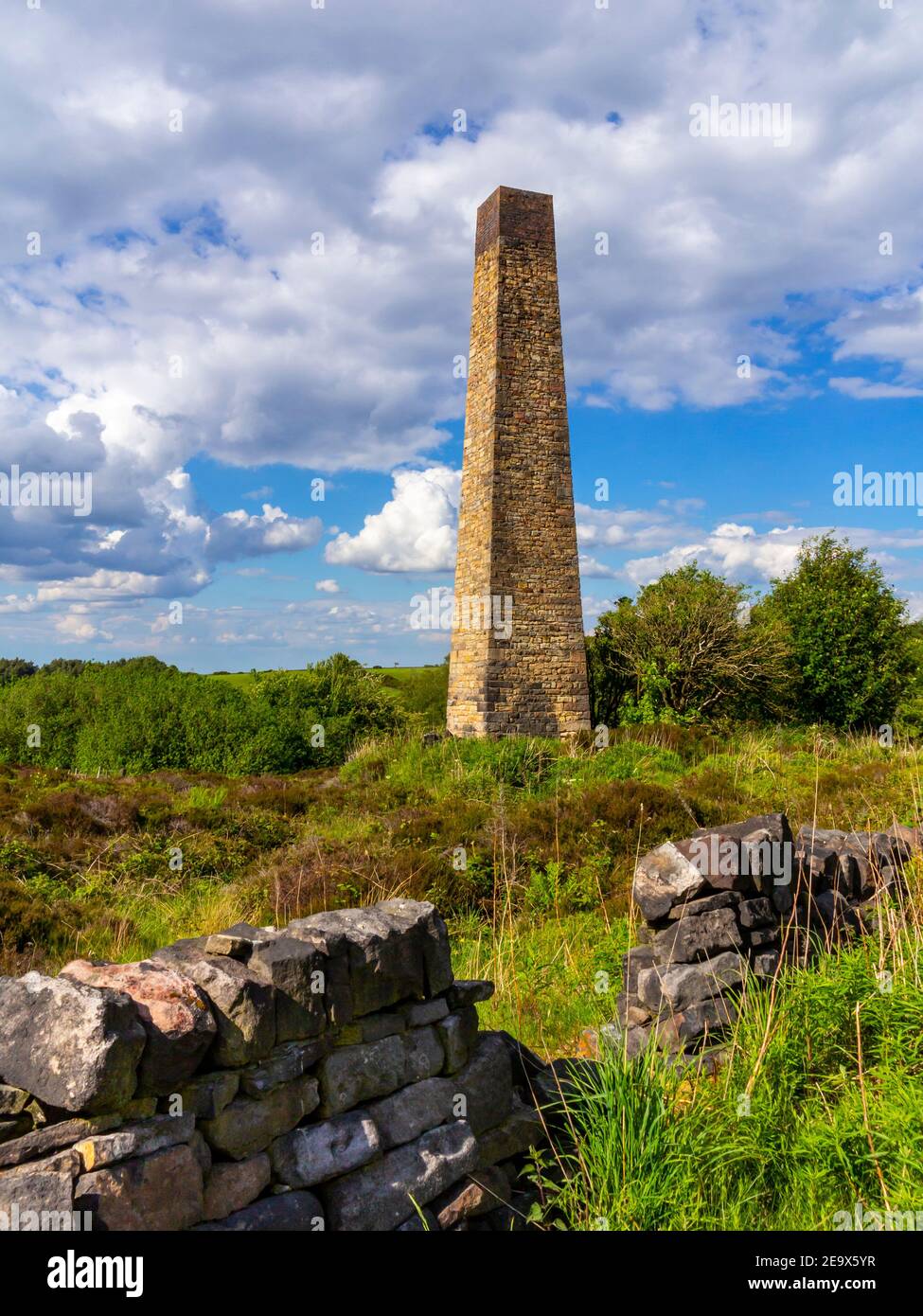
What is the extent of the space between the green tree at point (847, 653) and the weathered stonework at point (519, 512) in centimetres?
874

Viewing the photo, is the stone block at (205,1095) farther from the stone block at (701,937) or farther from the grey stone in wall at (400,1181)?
the stone block at (701,937)

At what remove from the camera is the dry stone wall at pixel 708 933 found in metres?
4.66

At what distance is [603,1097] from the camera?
3709 millimetres

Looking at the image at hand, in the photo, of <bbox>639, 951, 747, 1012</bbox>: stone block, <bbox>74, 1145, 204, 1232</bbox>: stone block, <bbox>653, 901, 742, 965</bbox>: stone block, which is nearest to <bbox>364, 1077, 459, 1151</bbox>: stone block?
<bbox>74, 1145, 204, 1232</bbox>: stone block

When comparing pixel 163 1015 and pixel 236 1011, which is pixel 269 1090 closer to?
pixel 236 1011

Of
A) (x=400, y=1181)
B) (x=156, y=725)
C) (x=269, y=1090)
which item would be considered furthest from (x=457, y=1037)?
(x=156, y=725)

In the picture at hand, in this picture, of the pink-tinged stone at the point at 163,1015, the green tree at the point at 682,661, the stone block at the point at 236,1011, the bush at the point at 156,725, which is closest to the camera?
the pink-tinged stone at the point at 163,1015

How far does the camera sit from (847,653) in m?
24.4

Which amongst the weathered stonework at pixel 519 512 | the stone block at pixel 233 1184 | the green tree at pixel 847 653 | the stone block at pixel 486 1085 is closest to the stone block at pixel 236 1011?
the stone block at pixel 233 1184

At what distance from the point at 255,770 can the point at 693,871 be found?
12750 millimetres

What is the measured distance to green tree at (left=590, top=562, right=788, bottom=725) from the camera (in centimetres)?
2075

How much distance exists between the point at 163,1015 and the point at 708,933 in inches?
128
